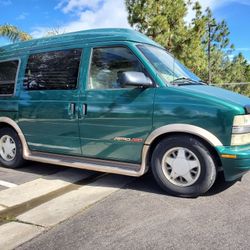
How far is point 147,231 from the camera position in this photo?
3.38m

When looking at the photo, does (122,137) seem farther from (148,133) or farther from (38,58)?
(38,58)

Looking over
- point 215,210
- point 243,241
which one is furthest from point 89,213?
point 243,241

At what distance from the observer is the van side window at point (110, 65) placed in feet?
15.3

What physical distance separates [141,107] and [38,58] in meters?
2.15

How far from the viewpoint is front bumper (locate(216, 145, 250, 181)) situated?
155 inches

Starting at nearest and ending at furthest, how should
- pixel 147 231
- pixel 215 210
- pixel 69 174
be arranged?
pixel 147 231, pixel 215 210, pixel 69 174

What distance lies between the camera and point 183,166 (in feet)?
14.0

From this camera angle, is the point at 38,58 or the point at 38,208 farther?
the point at 38,58

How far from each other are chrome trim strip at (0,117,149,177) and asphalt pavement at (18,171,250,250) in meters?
0.30

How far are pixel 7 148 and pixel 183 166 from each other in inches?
128

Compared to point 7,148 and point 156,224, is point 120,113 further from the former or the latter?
point 7,148

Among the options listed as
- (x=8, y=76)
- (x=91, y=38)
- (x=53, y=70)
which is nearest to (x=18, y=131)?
(x=8, y=76)

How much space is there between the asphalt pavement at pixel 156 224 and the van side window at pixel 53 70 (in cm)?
183

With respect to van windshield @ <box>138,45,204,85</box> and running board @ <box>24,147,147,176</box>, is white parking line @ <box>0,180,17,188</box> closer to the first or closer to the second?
running board @ <box>24,147,147,176</box>
